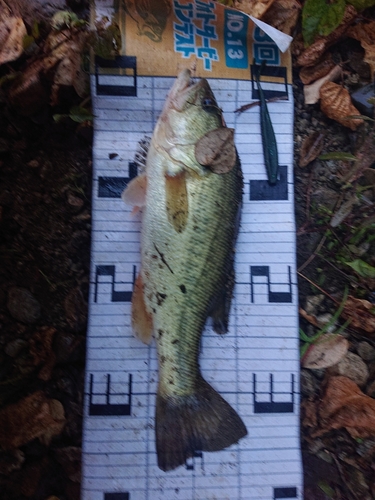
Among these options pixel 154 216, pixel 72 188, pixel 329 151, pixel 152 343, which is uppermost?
pixel 329 151

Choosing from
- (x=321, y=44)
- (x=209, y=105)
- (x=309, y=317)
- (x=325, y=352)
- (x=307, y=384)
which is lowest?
(x=307, y=384)

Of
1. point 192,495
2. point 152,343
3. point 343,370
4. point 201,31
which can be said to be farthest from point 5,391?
point 201,31

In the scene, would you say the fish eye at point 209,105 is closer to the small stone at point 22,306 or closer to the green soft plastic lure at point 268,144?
the green soft plastic lure at point 268,144

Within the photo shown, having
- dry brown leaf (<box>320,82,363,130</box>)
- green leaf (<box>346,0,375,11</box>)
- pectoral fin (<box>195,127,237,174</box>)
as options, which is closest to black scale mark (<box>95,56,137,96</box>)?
pectoral fin (<box>195,127,237,174</box>)

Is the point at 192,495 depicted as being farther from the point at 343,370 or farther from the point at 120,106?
the point at 120,106

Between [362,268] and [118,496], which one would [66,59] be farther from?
[118,496]

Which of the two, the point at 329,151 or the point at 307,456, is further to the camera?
the point at 329,151

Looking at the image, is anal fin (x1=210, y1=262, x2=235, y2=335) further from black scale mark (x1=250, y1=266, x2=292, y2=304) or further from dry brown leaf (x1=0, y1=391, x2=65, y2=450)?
dry brown leaf (x1=0, y1=391, x2=65, y2=450)

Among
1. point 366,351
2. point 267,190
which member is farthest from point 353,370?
point 267,190
